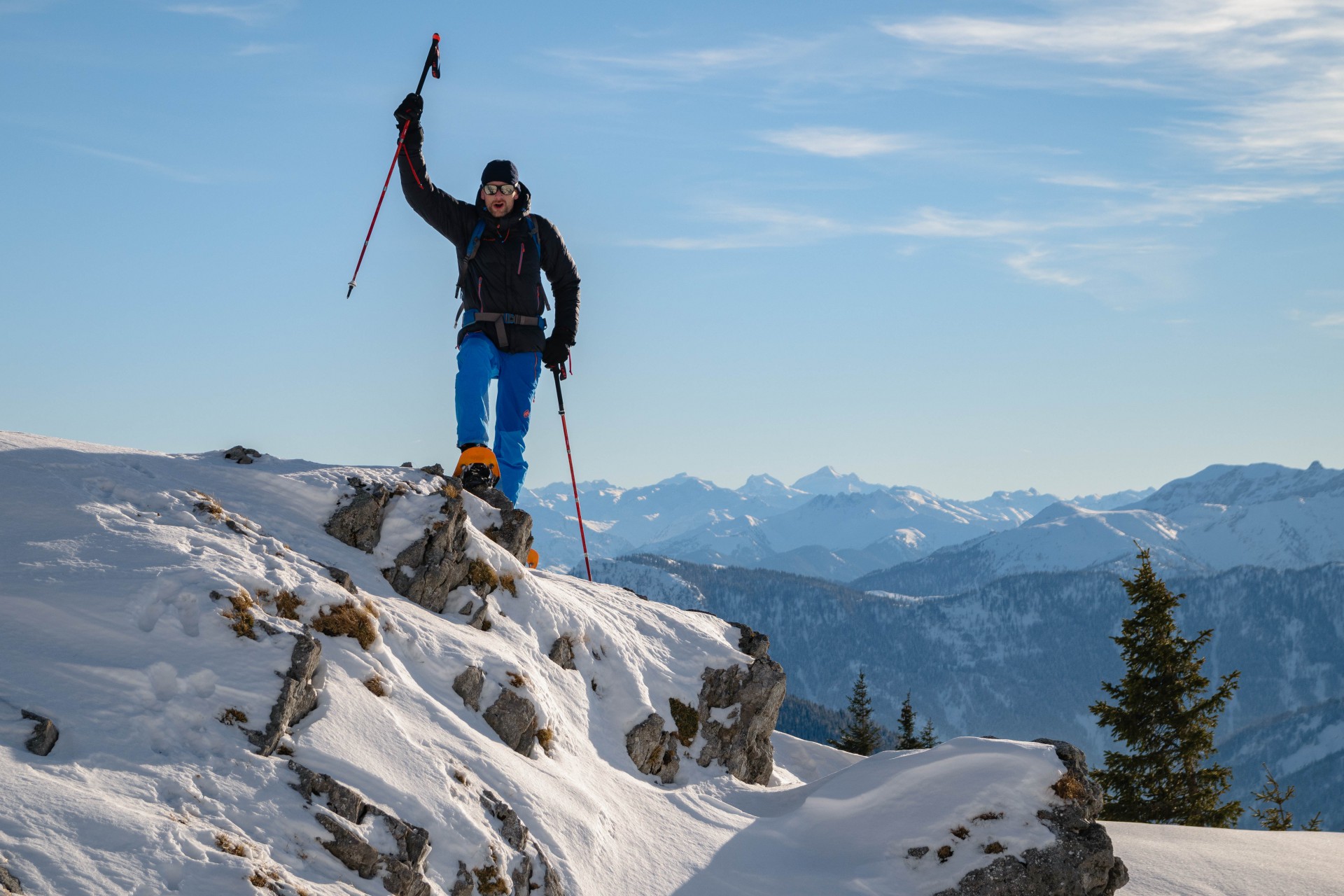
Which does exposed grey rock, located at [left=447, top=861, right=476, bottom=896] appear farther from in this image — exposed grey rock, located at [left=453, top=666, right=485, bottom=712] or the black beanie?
the black beanie

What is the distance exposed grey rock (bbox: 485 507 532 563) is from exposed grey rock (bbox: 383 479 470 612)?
1.37m

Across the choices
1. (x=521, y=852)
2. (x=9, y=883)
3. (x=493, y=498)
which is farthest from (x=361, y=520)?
(x=9, y=883)

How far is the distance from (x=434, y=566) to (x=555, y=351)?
4298 millimetres

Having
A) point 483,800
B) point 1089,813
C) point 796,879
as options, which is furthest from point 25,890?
point 1089,813

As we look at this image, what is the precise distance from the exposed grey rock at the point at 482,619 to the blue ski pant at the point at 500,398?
272 centimetres

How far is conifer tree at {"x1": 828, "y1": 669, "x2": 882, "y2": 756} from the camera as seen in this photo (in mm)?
40594

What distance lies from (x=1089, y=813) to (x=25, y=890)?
9.57 meters

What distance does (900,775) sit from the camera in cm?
1157

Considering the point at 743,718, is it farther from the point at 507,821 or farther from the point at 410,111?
the point at 410,111

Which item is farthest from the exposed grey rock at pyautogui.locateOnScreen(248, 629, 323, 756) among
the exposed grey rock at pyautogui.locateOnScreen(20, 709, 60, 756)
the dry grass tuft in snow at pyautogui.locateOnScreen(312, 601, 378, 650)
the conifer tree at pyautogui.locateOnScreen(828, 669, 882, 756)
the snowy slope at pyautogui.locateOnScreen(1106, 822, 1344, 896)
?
the conifer tree at pyautogui.locateOnScreen(828, 669, 882, 756)

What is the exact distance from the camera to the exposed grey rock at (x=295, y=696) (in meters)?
7.79

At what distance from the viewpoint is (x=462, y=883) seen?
8.08m

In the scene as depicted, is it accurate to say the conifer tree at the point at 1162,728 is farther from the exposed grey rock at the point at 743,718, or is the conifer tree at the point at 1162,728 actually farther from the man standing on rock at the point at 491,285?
the man standing on rock at the point at 491,285

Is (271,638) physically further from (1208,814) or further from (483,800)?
(1208,814)
